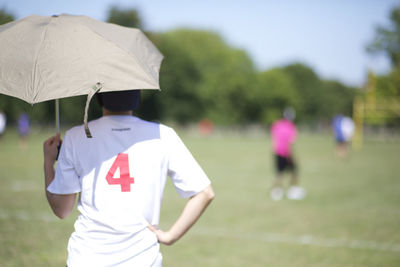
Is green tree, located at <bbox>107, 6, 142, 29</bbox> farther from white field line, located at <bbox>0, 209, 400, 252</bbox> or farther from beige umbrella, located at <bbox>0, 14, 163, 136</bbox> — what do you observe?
beige umbrella, located at <bbox>0, 14, 163, 136</bbox>

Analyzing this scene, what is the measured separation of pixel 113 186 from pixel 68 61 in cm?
67

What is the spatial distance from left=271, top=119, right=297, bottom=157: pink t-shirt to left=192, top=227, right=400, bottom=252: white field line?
402 centimetres

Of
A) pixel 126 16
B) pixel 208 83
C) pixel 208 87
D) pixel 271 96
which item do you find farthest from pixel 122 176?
pixel 271 96

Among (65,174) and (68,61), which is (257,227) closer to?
(65,174)

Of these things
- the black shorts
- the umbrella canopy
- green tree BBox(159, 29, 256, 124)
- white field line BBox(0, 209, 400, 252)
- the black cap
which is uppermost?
the umbrella canopy

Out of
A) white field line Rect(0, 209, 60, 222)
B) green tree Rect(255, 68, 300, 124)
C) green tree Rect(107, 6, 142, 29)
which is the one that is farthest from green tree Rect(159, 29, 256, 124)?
white field line Rect(0, 209, 60, 222)

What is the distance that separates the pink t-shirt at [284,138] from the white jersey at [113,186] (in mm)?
8695

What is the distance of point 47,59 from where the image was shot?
2.07 meters

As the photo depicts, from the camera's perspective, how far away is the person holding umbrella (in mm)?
2041

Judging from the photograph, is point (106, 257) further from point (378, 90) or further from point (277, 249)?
point (378, 90)

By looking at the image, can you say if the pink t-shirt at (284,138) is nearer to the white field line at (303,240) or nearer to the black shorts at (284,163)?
the black shorts at (284,163)

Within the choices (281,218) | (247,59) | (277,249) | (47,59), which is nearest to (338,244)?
(277,249)

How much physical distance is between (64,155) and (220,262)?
12.4 ft

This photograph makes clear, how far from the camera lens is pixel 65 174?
2.04 m
